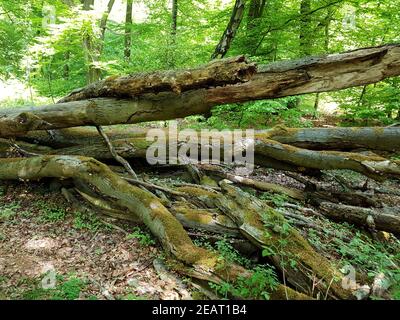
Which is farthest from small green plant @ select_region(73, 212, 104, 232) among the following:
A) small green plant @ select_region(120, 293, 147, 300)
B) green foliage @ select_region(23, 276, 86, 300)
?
small green plant @ select_region(120, 293, 147, 300)

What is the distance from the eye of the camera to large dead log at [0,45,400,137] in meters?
3.96

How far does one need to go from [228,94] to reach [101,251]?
2.82 m

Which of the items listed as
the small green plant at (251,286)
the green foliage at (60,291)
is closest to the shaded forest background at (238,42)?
the small green plant at (251,286)

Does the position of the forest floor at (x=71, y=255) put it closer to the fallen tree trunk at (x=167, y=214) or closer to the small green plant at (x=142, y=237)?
the small green plant at (x=142, y=237)

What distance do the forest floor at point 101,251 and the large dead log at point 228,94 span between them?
137 cm

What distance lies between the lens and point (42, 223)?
4.96 metres

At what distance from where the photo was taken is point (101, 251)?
424 centimetres

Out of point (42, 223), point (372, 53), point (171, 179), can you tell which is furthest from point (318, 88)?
point (42, 223)

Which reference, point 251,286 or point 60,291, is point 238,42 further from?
point 60,291

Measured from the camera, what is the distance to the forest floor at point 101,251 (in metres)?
3.48

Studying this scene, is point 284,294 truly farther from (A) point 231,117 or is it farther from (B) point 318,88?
(A) point 231,117

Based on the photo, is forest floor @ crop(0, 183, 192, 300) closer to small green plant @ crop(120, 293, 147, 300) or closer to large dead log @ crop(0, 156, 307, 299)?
small green plant @ crop(120, 293, 147, 300)

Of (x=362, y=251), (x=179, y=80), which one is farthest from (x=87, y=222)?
(x=362, y=251)

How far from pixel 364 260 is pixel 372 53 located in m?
2.60
